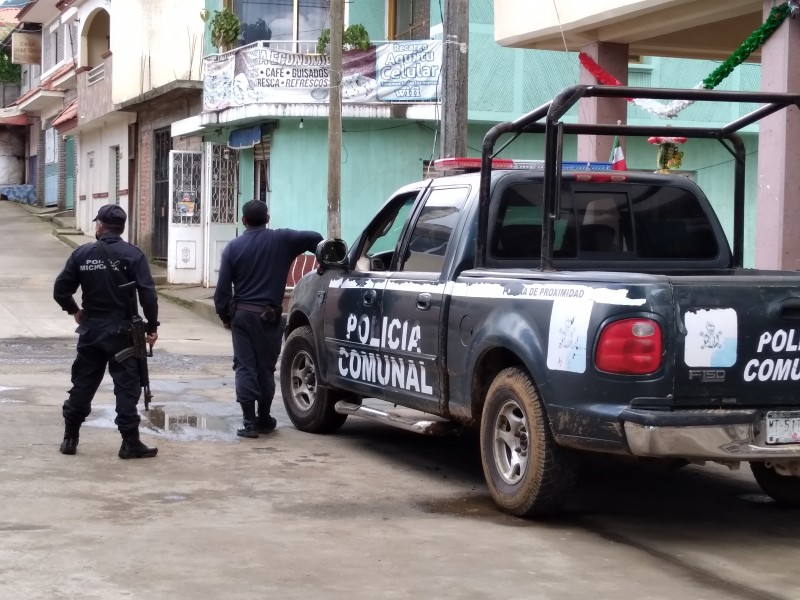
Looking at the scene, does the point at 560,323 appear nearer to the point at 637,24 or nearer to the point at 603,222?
the point at 603,222

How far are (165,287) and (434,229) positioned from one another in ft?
52.7

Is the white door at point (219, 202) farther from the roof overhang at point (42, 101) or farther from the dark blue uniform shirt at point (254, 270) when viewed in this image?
the roof overhang at point (42, 101)

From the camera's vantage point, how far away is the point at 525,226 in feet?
25.1

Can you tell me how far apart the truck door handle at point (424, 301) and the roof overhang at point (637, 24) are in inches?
194

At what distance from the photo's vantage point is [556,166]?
6.79 meters

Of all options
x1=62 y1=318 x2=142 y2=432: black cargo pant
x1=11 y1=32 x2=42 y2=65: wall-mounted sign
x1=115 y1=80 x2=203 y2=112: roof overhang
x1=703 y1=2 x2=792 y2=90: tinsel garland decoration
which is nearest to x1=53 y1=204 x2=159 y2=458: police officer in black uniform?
x1=62 y1=318 x2=142 y2=432: black cargo pant

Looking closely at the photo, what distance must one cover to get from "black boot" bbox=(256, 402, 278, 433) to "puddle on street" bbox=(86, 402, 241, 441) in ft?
0.68

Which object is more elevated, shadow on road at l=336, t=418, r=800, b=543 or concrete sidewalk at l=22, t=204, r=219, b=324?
concrete sidewalk at l=22, t=204, r=219, b=324

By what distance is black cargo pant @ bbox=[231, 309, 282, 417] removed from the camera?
9.26 meters

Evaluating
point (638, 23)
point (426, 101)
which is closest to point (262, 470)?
point (638, 23)

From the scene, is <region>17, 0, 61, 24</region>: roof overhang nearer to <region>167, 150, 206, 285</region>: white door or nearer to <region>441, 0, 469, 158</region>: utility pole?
<region>167, 150, 206, 285</region>: white door

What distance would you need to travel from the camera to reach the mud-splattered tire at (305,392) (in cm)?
943

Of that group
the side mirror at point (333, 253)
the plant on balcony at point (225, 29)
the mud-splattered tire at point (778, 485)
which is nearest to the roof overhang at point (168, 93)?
the plant on balcony at point (225, 29)

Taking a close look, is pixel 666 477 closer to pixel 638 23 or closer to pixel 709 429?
pixel 709 429
